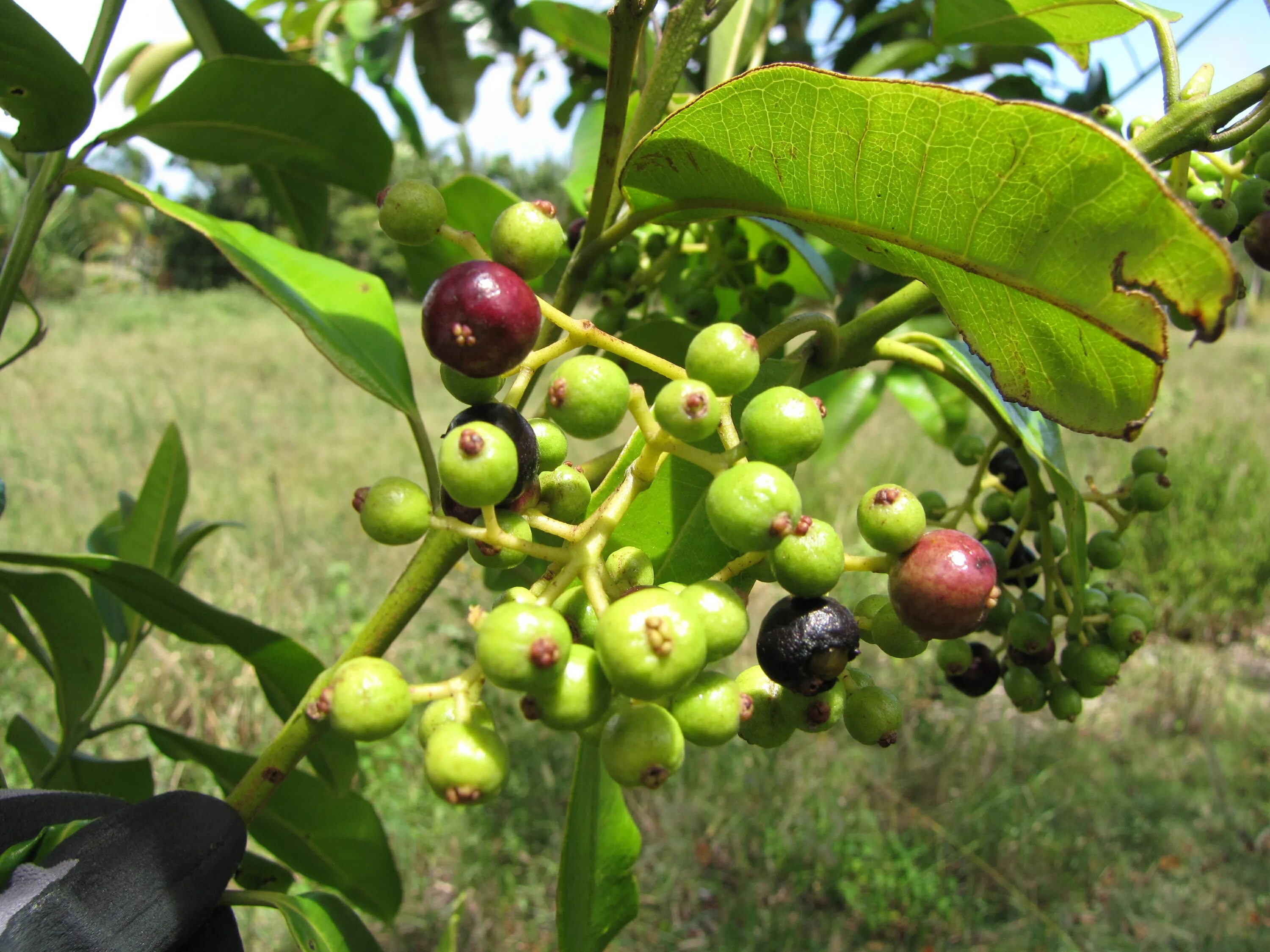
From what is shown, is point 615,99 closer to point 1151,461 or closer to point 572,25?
point 1151,461

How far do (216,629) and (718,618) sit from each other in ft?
2.44

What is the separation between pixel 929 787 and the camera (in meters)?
4.07

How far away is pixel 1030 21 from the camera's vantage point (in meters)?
1.29

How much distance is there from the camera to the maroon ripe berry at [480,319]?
647mm

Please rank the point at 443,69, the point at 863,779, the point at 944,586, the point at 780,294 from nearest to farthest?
the point at 944,586 < the point at 780,294 < the point at 443,69 < the point at 863,779

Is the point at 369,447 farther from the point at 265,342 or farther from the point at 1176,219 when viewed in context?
the point at 1176,219

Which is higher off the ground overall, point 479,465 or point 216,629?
point 479,465

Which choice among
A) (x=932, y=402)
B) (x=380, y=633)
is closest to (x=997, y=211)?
(x=380, y=633)

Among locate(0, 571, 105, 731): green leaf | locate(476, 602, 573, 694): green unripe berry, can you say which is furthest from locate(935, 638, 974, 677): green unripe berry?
locate(0, 571, 105, 731): green leaf

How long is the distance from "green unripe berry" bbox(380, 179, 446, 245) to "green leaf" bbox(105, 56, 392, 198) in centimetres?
63

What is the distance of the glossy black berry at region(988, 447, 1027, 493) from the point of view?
134 cm

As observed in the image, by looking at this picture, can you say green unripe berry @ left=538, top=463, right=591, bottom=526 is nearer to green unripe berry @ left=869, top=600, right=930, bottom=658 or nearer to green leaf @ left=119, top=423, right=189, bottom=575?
green unripe berry @ left=869, top=600, right=930, bottom=658

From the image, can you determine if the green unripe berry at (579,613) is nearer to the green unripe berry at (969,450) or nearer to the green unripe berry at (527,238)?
the green unripe berry at (527,238)

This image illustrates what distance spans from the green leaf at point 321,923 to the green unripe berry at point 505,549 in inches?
17.7
